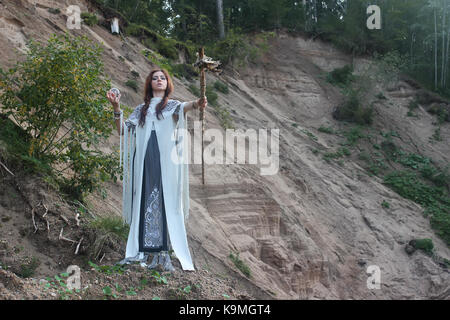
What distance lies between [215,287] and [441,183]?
32.8 feet

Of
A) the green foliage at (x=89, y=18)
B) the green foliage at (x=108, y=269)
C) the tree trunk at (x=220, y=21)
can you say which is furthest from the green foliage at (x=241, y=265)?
the tree trunk at (x=220, y=21)

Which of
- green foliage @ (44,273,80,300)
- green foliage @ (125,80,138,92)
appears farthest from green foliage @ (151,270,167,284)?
green foliage @ (125,80,138,92)

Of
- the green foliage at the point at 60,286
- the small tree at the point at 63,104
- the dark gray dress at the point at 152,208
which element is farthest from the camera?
the small tree at the point at 63,104

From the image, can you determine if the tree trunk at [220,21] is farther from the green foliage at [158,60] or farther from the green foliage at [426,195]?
the green foliage at [426,195]

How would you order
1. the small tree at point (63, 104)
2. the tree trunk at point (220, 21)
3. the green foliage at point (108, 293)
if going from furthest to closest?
the tree trunk at point (220, 21) < the small tree at point (63, 104) < the green foliage at point (108, 293)

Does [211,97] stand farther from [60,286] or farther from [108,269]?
[60,286]

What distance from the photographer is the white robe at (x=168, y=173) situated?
5133mm

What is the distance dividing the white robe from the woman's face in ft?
0.41

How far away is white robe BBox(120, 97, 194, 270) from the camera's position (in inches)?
202

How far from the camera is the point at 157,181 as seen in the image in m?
5.21

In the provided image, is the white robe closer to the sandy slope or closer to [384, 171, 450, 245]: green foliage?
the sandy slope

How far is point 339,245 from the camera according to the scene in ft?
32.4

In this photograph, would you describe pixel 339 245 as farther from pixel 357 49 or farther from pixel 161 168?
pixel 357 49

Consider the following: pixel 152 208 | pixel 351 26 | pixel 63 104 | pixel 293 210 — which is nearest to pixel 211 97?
pixel 293 210
